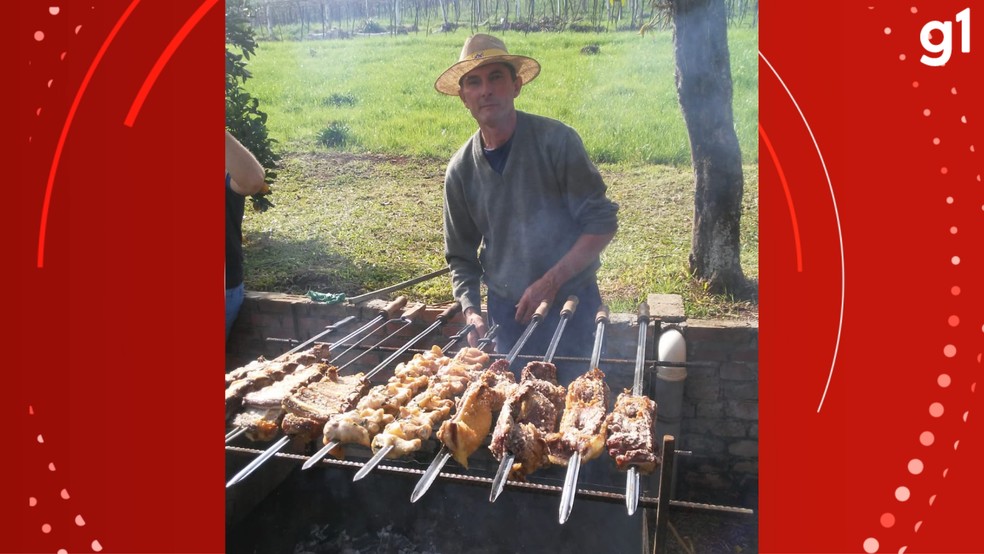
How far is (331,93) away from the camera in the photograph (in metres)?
8.67

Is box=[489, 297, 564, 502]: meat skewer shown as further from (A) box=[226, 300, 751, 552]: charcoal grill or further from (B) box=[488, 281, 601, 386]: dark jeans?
(B) box=[488, 281, 601, 386]: dark jeans

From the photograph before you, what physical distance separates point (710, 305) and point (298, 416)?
372 centimetres

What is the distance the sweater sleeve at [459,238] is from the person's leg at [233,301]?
1.72 metres

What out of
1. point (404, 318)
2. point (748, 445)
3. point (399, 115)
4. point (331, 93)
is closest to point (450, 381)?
point (404, 318)

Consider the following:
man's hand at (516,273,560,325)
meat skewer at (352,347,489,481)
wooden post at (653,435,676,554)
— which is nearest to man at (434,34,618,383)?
man's hand at (516,273,560,325)

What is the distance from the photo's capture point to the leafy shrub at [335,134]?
8.62 meters

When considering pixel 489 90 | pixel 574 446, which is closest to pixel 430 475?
pixel 574 446

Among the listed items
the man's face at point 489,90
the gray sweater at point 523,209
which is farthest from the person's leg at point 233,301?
the man's face at point 489,90

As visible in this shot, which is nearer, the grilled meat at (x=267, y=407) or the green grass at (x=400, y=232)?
the grilled meat at (x=267, y=407)

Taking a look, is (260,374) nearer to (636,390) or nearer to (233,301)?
(636,390)

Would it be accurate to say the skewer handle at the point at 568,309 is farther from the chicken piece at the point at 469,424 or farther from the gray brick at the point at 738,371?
the gray brick at the point at 738,371

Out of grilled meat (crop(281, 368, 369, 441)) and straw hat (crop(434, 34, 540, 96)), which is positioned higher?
straw hat (crop(434, 34, 540, 96))

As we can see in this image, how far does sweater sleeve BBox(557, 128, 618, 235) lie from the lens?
4.11m

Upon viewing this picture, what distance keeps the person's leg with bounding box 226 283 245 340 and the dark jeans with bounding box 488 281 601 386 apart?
1.99 meters
